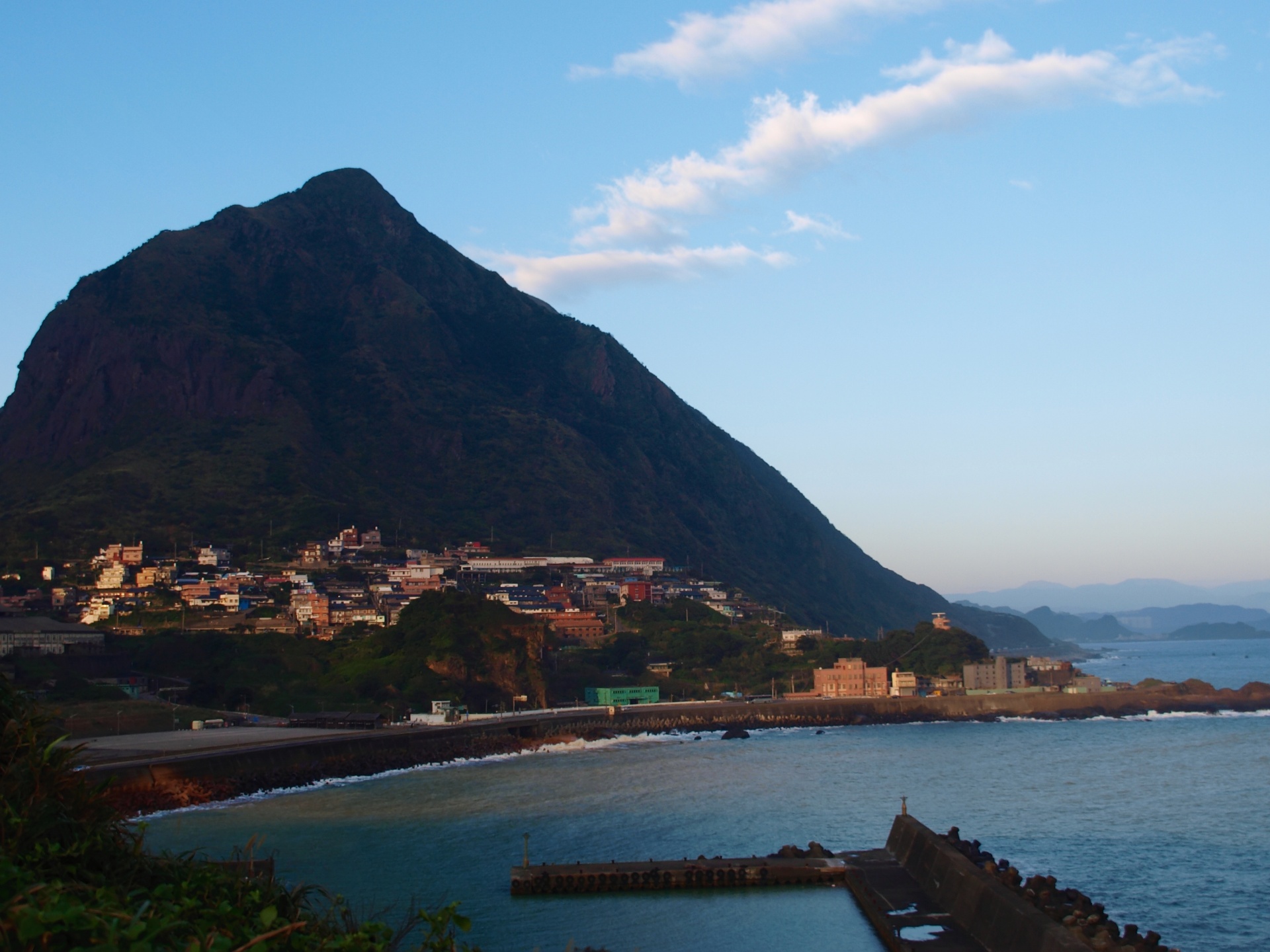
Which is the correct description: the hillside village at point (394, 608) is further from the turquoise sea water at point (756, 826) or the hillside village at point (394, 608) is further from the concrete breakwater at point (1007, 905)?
the concrete breakwater at point (1007, 905)

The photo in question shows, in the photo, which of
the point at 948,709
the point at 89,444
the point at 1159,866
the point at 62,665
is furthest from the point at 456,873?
→ the point at 89,444

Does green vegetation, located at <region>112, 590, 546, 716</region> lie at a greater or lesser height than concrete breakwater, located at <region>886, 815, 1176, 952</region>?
greater

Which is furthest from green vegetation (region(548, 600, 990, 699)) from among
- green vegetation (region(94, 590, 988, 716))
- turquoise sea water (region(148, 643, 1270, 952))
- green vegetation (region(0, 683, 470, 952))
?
green vegetation (region(0, 683, 470, 952))

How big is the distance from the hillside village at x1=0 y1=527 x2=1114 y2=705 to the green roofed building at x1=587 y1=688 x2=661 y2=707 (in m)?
0.14

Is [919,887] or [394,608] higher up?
[394,608]

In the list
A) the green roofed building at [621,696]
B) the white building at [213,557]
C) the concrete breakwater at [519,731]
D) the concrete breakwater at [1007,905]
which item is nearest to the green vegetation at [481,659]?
the green roofed building at [621,696]

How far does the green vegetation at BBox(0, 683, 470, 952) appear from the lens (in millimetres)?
7008

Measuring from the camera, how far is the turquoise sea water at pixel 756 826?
32531 millimetres

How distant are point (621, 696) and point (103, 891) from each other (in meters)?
111

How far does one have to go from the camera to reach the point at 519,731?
92375mm

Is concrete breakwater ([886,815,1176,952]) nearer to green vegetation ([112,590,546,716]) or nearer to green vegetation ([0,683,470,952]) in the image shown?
green vegetation ([0,683,470,952])

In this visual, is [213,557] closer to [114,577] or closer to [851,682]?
[114,577]

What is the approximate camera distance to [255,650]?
104750mm

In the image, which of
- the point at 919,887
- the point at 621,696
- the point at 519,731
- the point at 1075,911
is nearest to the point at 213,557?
the point at 621,696
